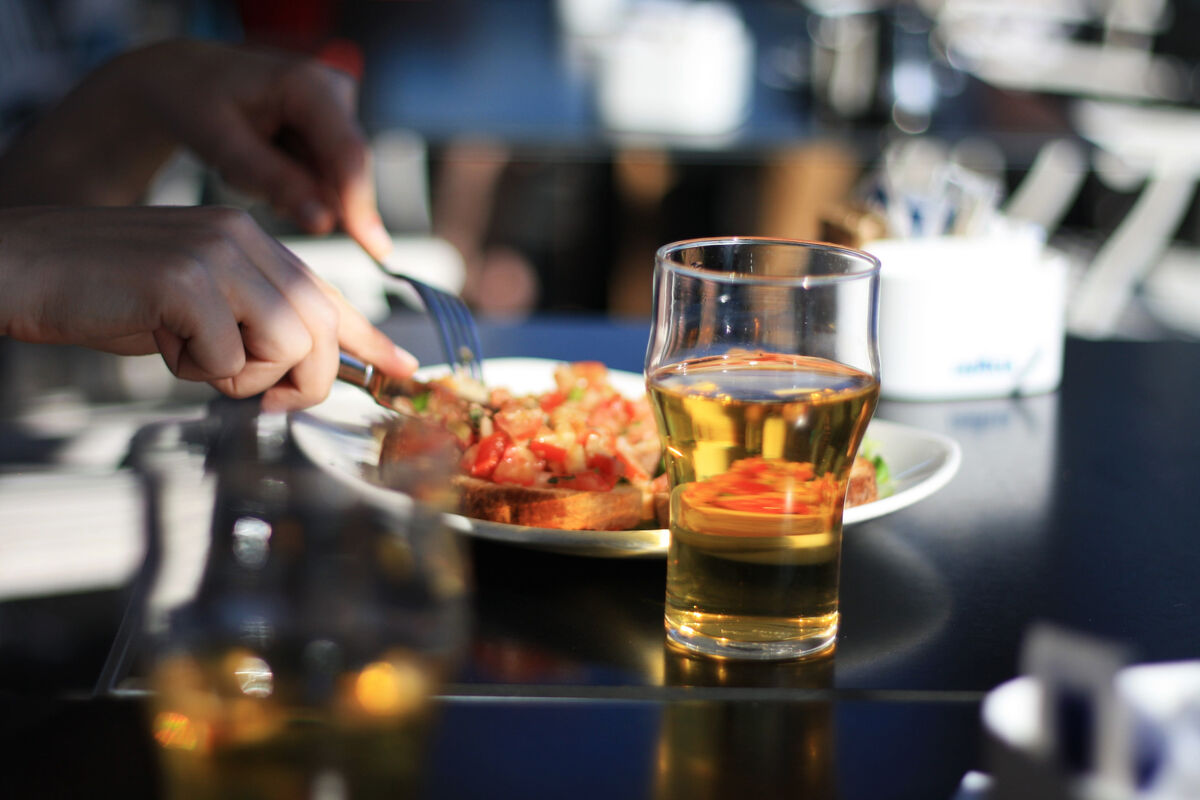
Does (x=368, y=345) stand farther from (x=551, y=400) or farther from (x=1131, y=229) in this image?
(x=1131, y=229)

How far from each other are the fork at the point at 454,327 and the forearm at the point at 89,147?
456mm

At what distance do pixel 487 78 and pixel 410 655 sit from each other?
12.3ft

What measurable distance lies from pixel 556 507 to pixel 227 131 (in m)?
0.68

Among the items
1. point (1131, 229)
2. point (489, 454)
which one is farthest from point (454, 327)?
point (1131, 229)

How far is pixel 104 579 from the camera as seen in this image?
74 cm

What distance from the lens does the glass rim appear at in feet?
2.01

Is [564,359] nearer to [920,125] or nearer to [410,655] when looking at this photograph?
[410,655]

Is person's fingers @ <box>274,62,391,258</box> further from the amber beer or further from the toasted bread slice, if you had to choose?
the amber beer

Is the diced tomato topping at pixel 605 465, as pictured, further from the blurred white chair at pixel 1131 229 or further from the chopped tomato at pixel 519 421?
the blurred white chair at pixel 1131 229

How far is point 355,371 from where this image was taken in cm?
88

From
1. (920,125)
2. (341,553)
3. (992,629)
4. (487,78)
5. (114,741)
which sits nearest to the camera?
(114,741)

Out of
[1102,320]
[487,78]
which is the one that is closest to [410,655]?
[1102,320]

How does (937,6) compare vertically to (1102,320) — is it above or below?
above

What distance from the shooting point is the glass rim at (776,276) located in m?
0.61
